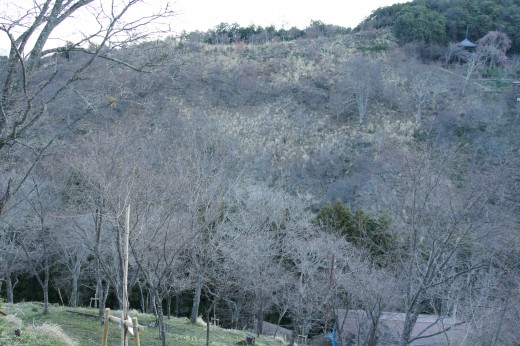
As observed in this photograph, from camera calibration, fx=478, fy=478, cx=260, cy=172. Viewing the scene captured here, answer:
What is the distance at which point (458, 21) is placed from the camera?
145ft

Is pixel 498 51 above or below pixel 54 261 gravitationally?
above

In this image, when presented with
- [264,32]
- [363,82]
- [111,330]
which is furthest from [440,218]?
[264,32]

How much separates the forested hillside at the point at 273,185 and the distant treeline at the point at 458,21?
1.11m

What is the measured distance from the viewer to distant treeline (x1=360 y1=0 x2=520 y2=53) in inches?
1678

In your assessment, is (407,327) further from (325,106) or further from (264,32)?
(264,32)

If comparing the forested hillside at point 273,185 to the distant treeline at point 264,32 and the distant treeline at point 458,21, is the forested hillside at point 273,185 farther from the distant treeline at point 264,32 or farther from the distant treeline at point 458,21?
the distant treeline at point 264,32

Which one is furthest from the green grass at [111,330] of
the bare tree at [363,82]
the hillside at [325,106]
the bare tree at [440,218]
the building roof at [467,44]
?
the building roof at [467,44]

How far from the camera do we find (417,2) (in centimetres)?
4931

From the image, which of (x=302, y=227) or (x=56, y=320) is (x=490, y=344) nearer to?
(x=302, y=227)

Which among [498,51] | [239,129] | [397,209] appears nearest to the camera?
[397,209]

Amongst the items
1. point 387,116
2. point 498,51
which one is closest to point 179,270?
point 387,116

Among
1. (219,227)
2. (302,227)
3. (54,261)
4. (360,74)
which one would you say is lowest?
(54,261)

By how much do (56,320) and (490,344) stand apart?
10905 millimetres

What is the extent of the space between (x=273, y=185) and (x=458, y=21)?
2824 centimetres
